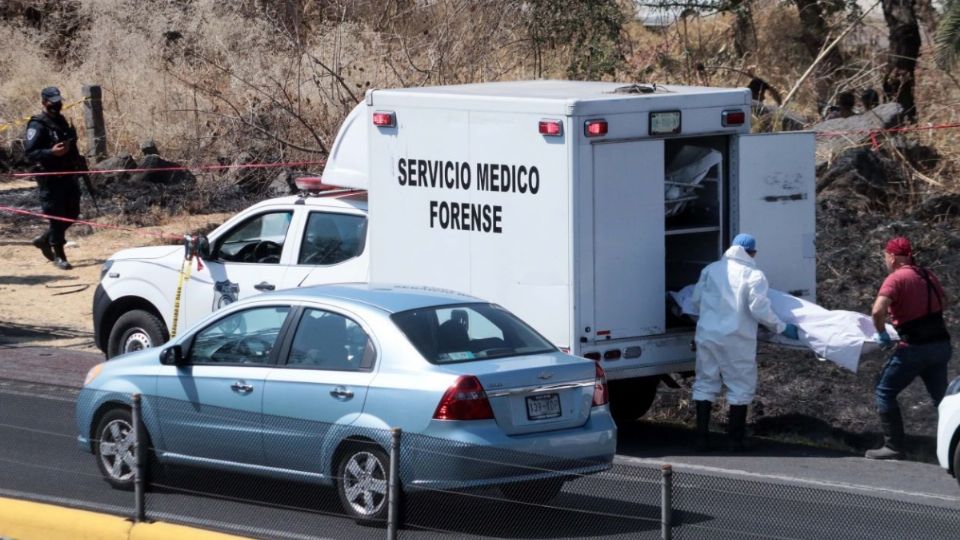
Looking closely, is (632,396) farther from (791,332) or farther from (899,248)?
(899,248)

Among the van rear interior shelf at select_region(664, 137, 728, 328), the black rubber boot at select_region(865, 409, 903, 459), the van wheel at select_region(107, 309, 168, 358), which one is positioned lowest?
the black rubber boot at select_region(865, 409, 903, 459)

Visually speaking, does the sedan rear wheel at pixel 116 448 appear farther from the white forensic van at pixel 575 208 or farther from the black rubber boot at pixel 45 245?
the black rubber boot at pixel 45 245

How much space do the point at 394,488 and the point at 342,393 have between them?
1354 millimetres

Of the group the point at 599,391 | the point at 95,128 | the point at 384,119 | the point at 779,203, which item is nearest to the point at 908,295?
the point at 779,203

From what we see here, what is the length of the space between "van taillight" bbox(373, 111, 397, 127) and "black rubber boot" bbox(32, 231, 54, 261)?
809cm

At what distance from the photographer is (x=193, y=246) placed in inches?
463

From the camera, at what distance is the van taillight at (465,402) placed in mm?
7289

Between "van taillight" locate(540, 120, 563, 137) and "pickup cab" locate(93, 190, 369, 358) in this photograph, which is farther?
"pickup cab" locate(93, 190, 369, 358)

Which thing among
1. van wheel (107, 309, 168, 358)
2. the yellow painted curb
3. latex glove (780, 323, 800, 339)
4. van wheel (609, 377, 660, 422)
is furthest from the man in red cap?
van wheel (107, 309, 168, 358)

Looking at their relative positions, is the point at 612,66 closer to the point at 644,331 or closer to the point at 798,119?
the point at 798,119

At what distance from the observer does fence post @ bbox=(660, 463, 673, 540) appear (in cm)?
576

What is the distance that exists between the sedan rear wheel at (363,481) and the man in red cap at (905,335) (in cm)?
449

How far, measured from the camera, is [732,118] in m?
10.6

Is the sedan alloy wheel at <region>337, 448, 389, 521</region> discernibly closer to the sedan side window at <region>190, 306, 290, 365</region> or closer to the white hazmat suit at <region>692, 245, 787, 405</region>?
the sedan side window at <region>190, 306, 290, 365</region>
